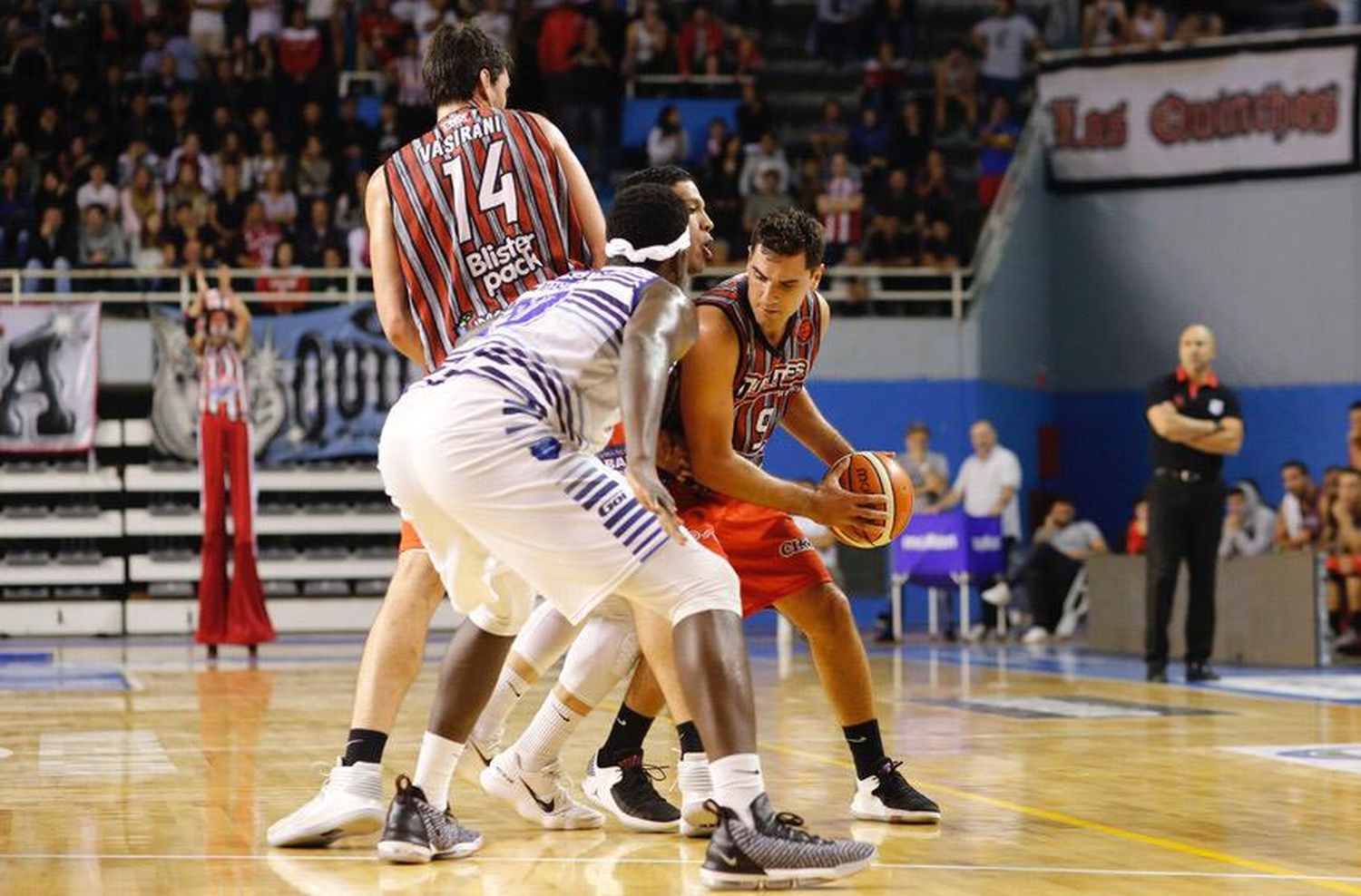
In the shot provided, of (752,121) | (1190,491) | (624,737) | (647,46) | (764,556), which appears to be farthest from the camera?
(647,46)

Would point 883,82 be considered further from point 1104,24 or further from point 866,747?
point 866,747

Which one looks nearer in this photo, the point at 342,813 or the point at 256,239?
the point at 342,813

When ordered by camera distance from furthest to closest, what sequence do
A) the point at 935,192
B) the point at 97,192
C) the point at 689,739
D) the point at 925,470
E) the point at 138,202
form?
1. the point at 935,192
2. the point at 138,202
3. the point at 97,192
4. the point at 925,470
5. the point at 689,739

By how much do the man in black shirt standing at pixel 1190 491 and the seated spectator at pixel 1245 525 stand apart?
408 centimetres

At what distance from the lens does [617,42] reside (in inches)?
850

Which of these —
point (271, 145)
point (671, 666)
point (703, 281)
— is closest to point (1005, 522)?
point (703, 281)

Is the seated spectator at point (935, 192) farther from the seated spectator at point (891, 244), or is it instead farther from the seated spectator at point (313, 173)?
the seated spectator at point (313, 173)

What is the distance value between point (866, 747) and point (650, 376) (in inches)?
72.5

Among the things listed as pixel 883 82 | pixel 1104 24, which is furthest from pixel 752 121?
pixel 1104 24

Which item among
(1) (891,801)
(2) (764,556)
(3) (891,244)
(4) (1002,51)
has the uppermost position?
(4) (1002,51)

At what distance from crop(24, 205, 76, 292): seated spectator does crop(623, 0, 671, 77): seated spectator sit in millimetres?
6121

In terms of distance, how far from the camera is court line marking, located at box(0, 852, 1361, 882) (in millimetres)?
4930

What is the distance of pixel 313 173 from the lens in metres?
19.8

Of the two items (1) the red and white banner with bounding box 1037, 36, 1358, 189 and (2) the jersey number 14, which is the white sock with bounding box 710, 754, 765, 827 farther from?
(1) the red and white banner with bounding box 1037, 36, 1358, 189
